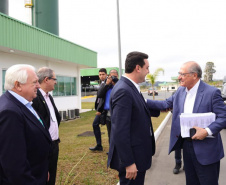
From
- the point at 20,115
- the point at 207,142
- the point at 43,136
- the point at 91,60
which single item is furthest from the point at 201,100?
the point at 91,60

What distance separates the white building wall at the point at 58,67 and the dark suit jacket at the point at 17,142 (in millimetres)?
9614

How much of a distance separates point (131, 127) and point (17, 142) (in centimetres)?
112

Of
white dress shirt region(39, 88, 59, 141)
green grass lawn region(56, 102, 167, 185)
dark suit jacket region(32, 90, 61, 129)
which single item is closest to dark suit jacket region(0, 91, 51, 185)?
dark suit jacket region(32, 90, 61, 129)

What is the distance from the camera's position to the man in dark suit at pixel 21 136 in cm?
177

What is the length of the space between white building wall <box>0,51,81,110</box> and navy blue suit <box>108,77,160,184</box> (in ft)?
31.4

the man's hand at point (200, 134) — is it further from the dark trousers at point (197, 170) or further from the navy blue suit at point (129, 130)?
the navy blue suit at point (129, 130)

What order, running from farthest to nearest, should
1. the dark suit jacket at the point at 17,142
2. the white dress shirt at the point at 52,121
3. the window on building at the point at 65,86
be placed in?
1. the window on building at the point at 65,86
2. the white dress shirt at the point at 52,121
3. the dark suit jacket at the point at 17,142

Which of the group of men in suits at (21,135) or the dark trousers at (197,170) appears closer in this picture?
the group of men in suits at (21,135)

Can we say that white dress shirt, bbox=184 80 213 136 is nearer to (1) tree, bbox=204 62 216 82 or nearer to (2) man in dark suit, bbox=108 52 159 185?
(2) man in dark suit, bbox=108 52 159 185

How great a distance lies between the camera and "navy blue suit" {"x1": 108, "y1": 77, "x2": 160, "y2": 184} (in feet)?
7.66

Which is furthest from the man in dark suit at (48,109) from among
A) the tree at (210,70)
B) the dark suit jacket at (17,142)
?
the tree at (210,70)

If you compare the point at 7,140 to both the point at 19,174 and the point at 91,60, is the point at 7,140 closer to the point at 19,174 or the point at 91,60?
the point at 19,174

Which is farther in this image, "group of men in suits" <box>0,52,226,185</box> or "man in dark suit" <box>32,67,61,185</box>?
"man in dark suit" <box>32,67,61,185</box>

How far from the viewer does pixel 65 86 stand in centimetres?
1700
